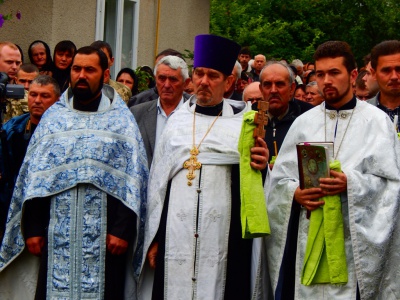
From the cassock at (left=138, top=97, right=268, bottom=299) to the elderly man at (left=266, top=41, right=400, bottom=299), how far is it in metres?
0.28

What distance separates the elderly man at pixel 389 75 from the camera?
7.02 meters

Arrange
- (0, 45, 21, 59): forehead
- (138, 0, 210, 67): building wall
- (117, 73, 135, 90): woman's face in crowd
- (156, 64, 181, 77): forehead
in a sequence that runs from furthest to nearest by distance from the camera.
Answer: (138, 0, 210, 67): building wall, (117, 73, 135, 90): woman's face in crowd, (0, 45, 21, 59): forehead, (156, 64, 181, 77): forehead

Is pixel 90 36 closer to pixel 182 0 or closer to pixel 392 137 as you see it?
pixel 182 0

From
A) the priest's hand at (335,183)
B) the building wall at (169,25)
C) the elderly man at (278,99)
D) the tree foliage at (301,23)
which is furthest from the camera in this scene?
the tree foliage at (301,23)

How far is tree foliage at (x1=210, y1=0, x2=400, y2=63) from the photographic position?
69.5 ft

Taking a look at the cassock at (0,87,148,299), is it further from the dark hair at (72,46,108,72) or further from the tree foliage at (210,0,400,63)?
the tree foliage at (210,0,400,63)

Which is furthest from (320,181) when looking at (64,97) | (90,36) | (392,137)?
(90,36)

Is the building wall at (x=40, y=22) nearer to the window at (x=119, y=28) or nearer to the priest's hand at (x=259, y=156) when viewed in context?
the window at (x=119, y=28)

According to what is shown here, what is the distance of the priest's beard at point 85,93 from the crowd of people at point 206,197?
1 cm

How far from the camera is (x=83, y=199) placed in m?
6.94

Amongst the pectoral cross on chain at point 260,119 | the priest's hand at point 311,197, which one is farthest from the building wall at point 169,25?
the priest's hand at point 311,197

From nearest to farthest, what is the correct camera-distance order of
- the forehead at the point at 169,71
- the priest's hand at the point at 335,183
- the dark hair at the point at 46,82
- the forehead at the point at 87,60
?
1. the priest's hand at the point at 335,183
2. the forehead at the point at 87,60
3. the dark hair at the point at 46,82
4. the forehead at the point at 169,71

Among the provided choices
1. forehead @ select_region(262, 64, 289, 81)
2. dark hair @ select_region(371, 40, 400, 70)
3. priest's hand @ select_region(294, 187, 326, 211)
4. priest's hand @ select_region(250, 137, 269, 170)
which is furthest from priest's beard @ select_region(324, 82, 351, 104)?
forehead @ select_region(262, 64, 289, 81)

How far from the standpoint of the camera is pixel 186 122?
275 inches
